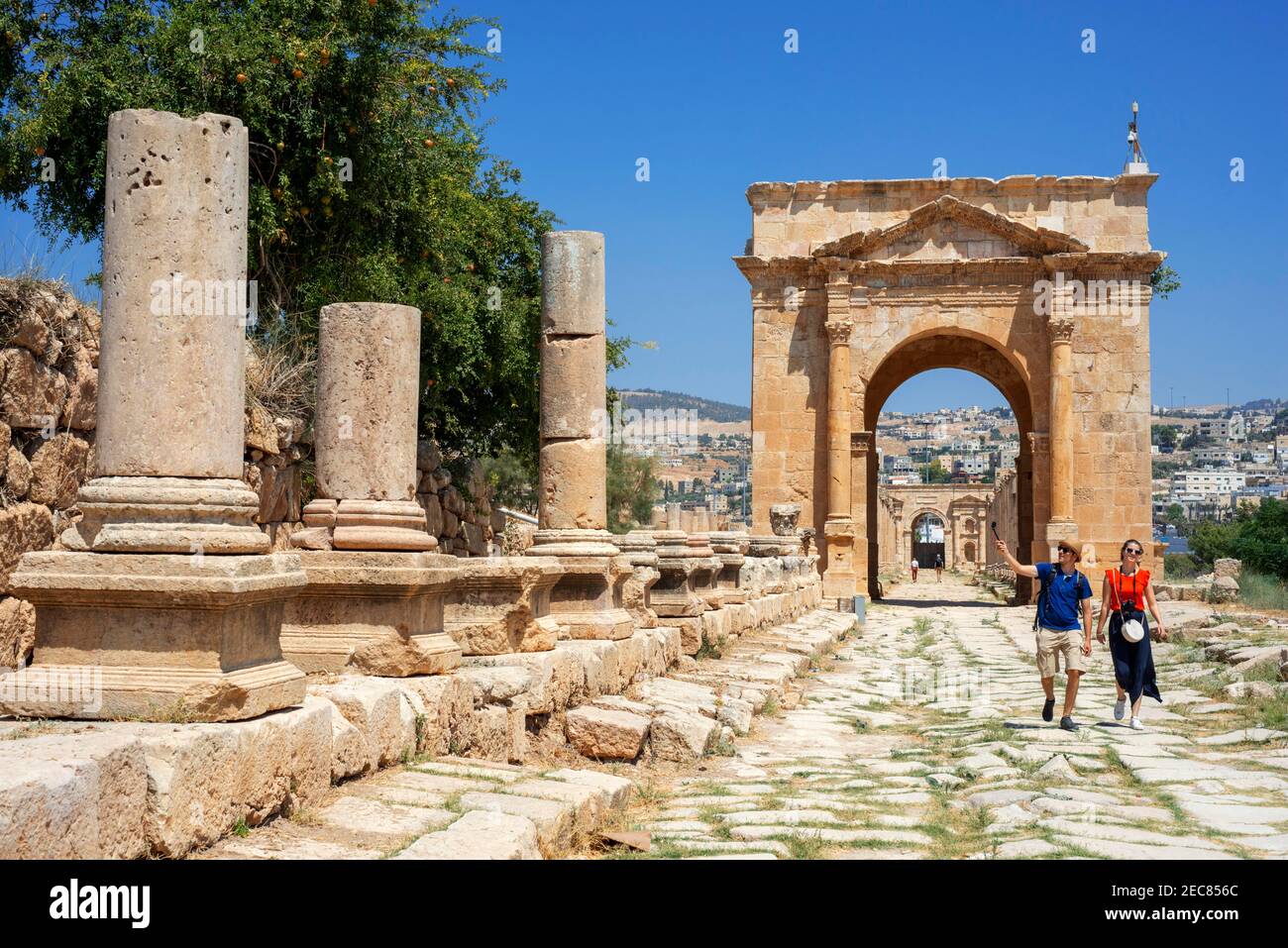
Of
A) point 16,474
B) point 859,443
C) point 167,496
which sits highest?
point 859,443

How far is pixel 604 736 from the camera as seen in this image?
24.0 ft

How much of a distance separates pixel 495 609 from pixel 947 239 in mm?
19989

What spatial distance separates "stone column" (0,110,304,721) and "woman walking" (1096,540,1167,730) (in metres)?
6.36

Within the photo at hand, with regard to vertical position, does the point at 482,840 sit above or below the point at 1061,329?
below

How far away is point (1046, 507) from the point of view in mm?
25266

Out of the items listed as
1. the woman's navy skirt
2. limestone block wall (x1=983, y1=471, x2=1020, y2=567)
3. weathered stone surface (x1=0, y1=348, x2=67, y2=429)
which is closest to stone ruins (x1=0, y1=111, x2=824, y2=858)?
weathered stone surface (x1=0, y1=348, x2=67, y2=429)

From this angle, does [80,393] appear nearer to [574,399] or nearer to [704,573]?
[574,399]

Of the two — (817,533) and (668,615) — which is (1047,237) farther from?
(668,615)

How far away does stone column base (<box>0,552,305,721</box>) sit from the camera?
443 centimetres

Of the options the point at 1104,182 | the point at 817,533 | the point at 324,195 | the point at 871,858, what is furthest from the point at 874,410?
the point at 871,858

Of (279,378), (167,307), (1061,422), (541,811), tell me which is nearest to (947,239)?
(1061,422)

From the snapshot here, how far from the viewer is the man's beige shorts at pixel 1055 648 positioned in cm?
912

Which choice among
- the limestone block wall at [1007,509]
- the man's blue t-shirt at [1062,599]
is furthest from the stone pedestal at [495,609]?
the limestone block wall at [1007,509]
